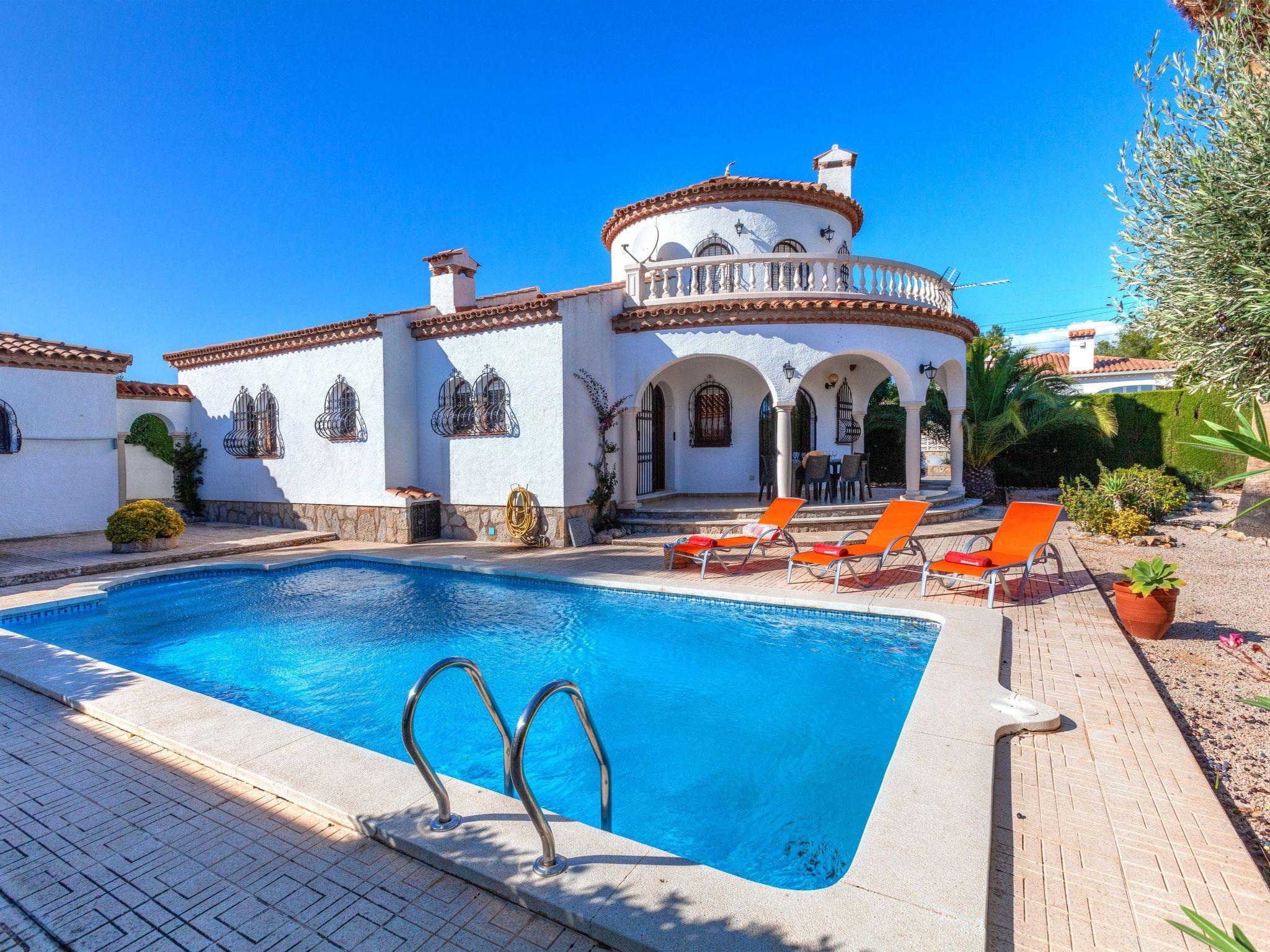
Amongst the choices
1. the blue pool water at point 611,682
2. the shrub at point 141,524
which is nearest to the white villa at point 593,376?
the shrub at point 141,524

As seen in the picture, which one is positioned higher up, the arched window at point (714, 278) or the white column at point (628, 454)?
the arched window at point (714, 278)

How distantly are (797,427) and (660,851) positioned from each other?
15.4 m

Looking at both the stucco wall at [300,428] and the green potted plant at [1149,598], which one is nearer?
the green potted plant at [1149,598]

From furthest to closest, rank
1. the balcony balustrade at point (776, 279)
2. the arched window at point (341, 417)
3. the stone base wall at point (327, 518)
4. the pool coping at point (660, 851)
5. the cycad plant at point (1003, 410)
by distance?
the cycad plant at point (1003, 410) < the arched window at point (341, 417) < the stone base wall at point (327, 518) < the balcony balustrade at point (776, 279) < the pool coping at point (660, 851)

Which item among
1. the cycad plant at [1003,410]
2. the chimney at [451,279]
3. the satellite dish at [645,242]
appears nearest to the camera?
the chimney at [451,279]

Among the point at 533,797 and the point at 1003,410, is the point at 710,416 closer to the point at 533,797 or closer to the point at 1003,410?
the point at 1003,410

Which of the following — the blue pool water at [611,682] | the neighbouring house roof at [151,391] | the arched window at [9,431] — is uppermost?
the neighbouring house roof at [151,391]

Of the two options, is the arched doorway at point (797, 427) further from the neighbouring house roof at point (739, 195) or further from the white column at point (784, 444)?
the neighbouring house roof at point (739, 195)

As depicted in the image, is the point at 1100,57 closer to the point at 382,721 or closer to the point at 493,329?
the point at 493,329

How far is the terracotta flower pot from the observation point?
6.43 m

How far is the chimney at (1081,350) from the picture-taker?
37.9m

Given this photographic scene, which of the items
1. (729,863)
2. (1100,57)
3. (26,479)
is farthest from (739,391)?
(26,479)

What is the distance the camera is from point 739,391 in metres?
16.9

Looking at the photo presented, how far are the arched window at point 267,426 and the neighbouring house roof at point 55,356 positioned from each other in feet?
10.4
